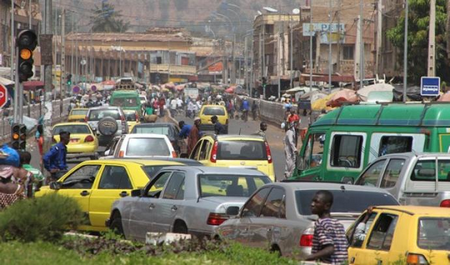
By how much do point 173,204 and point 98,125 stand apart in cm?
2754

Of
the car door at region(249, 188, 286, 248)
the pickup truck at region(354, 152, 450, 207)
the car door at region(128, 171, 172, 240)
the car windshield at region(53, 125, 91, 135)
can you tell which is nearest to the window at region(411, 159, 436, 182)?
the pickup truck at region(354, 152, 450, 207)

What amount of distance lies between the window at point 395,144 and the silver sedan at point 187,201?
492 centimetres

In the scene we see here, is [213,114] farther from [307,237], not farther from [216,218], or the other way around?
[307,237]

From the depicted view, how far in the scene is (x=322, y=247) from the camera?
414 inches

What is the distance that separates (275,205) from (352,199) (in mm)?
908

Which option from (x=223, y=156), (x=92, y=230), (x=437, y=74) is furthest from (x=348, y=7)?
(x=92, y=230)

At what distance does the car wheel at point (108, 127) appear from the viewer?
4231cm

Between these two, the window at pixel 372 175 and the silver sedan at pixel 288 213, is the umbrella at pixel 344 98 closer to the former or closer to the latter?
the window at pixel 372 175

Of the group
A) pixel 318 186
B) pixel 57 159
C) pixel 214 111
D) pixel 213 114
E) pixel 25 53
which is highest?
pixel 25 53

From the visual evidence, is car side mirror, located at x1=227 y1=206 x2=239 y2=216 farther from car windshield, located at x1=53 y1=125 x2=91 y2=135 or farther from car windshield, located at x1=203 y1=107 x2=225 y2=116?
car windshield, located at x1=203 y1=107 x2=225 y2=116

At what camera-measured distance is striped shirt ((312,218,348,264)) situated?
34.5ft

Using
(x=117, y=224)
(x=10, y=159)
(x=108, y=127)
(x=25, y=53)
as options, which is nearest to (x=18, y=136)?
(x=25, y=53)

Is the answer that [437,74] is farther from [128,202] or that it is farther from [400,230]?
[400,230]

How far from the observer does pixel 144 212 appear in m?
16.6
